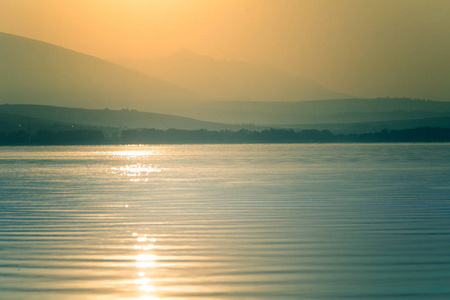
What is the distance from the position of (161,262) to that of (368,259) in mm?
3430

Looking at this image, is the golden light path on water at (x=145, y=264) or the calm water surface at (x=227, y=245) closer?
the golden light path on water at (x=145, y=264)

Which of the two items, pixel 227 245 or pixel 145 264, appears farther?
pixel 227 245

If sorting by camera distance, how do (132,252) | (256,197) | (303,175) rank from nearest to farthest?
(132,252)
(256,197)
(303,175)

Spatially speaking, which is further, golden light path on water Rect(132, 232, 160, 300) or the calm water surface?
the calm water surface

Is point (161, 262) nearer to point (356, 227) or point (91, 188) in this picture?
point (356, 227)

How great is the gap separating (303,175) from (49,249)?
23.7m

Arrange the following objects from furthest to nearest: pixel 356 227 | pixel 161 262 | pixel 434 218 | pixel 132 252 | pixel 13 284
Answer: pixel 434 218 < pixel 356 227 < pixel 132 252 < pixel 161 262 < pixel 13 284

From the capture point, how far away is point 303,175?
35656 mm

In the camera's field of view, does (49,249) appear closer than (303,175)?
Yes

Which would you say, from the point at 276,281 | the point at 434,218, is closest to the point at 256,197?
the point at 434,218

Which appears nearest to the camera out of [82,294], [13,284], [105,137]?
[82,294]

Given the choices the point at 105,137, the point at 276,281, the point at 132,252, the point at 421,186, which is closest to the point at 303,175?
the point at 421,186

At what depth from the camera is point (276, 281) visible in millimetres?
10055

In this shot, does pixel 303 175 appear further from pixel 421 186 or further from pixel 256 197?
pixel 256 197
